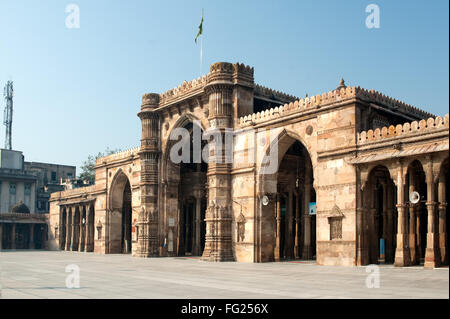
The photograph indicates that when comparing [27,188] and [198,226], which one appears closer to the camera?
[198,226]

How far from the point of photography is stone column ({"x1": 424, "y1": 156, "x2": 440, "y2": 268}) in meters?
22.2

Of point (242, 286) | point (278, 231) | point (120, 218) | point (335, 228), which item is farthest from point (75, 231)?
point (242, 286)

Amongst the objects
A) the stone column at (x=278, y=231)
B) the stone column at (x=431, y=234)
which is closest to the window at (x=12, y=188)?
the stone column at (x=278, y=231)

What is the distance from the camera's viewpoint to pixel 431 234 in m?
22.7

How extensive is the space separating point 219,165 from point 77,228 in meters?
30.0

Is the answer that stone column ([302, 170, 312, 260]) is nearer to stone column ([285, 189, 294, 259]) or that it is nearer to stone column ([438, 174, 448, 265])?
stone column ([285, 189, 294, 259])

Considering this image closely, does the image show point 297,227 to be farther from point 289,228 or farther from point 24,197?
point 24,197

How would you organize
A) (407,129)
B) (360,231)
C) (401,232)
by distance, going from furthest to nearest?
1. (360,231)
2. (401,232)
3. (407,129)

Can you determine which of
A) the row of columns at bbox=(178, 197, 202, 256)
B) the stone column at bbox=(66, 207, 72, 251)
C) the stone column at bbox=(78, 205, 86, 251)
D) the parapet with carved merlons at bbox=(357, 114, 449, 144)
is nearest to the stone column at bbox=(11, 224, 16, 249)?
the stone column at bbox=(66, 207, 72, 251)

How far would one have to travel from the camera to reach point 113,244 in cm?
4925

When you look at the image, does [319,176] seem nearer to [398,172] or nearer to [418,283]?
[398,172]

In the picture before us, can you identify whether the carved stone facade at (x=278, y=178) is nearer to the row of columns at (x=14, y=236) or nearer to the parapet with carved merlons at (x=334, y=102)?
the parapet with carved merlons at (x=334, y=102)

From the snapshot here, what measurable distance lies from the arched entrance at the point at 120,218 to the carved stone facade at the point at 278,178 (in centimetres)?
10

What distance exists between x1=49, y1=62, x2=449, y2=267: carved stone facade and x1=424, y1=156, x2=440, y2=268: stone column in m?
0.04
